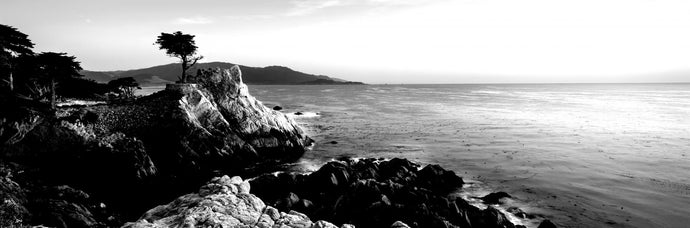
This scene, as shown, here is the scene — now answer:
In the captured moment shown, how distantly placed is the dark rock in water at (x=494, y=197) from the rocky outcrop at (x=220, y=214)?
1322 centimetres

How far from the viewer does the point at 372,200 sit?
19.5 meters

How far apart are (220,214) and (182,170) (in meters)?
16.7

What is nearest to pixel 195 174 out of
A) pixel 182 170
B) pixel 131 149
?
pixel 182 170

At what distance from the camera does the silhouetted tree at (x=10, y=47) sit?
1185 inches

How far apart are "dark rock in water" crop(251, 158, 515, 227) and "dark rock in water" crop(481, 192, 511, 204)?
226 cm

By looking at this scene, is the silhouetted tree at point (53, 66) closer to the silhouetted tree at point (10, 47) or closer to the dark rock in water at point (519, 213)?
the silhouetted tree at point (10, 47)

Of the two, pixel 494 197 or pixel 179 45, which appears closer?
pixel 494 197

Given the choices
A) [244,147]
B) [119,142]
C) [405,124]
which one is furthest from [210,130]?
[405,124]

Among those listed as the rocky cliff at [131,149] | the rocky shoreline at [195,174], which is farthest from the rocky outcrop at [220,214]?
the rocky cliff at [131,149]

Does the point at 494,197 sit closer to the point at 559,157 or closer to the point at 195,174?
the point at 559,157

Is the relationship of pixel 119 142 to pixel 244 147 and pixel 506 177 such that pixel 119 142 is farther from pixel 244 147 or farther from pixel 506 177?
pixel 506 177

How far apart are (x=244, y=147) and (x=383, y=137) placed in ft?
66.1

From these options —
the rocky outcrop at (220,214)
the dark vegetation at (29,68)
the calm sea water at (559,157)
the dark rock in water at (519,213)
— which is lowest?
the dark rock in water at (519,213)

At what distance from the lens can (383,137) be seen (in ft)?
159
